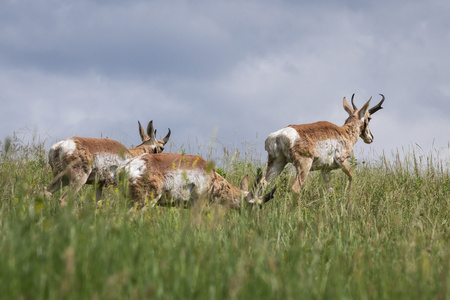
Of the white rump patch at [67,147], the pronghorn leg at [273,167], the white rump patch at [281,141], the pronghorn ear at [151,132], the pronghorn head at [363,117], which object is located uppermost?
the pronghorn head at [363,117]

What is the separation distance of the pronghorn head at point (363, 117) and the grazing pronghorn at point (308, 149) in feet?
2.35

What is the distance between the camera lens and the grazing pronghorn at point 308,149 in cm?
827

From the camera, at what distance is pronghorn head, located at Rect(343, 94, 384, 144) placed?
10.2 meters

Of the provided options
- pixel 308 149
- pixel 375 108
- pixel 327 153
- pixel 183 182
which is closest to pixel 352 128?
pixel 375 108

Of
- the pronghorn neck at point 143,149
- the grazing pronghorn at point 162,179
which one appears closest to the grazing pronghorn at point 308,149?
the grazing pronghorn at point 162,179

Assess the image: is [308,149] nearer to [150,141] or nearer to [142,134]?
[150,141]

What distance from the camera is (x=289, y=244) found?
14.3 ft

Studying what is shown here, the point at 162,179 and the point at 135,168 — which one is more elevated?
the point at 135,168

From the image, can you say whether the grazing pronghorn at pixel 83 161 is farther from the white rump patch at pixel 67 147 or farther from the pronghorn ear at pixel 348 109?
the pronghorn ear at pixel 348 109

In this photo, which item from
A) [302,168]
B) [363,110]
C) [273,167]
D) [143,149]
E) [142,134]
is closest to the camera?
[302,168]

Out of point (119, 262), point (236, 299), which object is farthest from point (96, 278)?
point (236, 299)

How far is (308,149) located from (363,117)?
8.73 feet

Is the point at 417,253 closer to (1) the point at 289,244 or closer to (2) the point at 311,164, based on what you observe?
(1) the point at 289,244

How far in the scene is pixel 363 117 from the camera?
10.3 m
